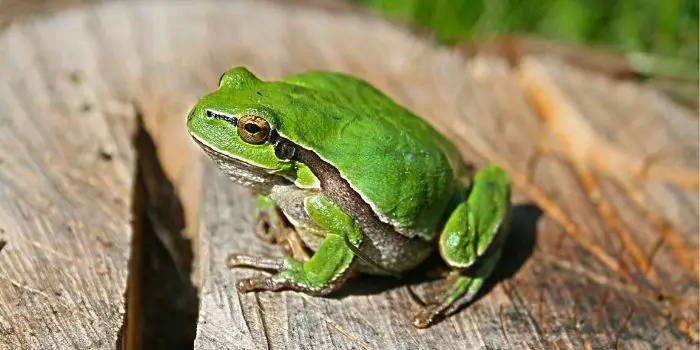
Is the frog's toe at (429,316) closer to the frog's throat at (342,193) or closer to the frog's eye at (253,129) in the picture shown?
the frog's throat at (342,193)


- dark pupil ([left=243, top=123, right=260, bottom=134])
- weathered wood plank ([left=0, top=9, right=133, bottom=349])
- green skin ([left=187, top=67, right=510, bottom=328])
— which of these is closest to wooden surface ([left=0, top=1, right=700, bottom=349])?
weathered wood plank ([left=0, top=9, right=133, bottom=349])

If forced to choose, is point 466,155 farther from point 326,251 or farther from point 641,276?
point 326,251

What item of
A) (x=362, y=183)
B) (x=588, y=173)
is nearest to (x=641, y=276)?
(x=588, y=173)

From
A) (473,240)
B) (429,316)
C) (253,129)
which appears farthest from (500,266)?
(253,129)

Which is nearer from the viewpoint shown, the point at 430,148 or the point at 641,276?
the point at 430,148

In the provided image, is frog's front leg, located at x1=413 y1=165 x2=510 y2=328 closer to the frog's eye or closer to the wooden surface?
the wooden surface

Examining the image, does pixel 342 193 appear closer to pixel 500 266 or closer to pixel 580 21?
pixel 500 266

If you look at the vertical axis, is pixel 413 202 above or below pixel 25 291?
above
